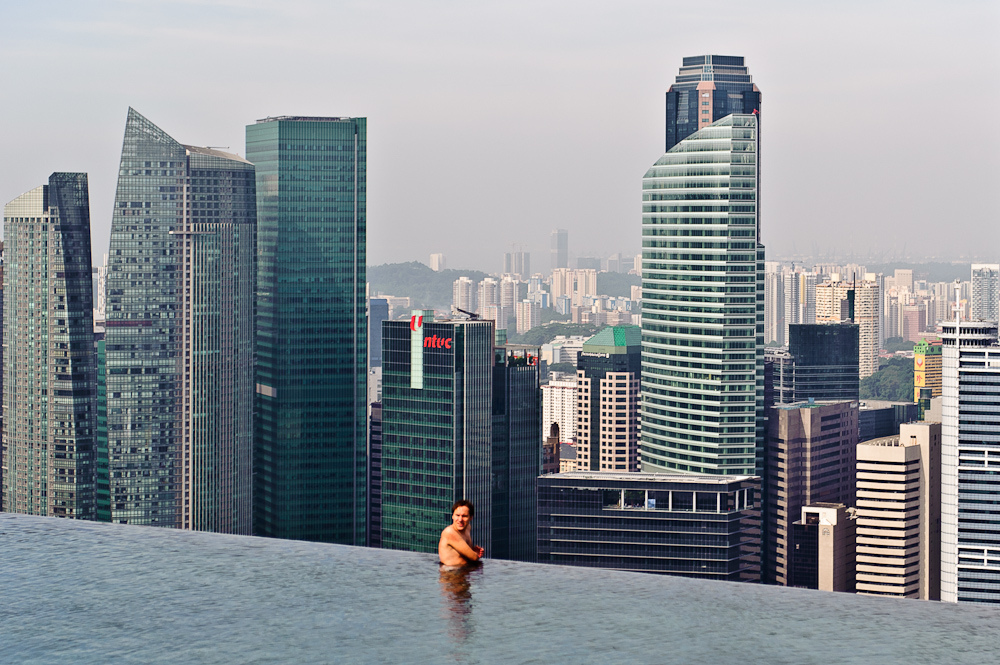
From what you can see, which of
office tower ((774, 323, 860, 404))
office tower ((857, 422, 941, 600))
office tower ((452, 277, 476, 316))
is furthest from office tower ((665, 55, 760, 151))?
office tower ((452, 277, 476, 316))

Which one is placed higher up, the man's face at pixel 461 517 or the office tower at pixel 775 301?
the office tower at pixel 775 301

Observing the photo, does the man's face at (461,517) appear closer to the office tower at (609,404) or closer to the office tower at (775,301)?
the office tower at (609,404)

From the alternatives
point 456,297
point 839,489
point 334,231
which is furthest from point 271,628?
point 456,297

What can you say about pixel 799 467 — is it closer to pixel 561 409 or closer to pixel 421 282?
pixel 561 409

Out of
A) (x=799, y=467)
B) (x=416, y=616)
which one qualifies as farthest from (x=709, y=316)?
(x=416, y=616)

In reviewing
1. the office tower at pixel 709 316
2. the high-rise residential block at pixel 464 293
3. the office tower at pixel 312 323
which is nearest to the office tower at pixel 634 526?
the office tower at pixel 709 316

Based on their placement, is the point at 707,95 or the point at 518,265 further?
the point at 518,265
